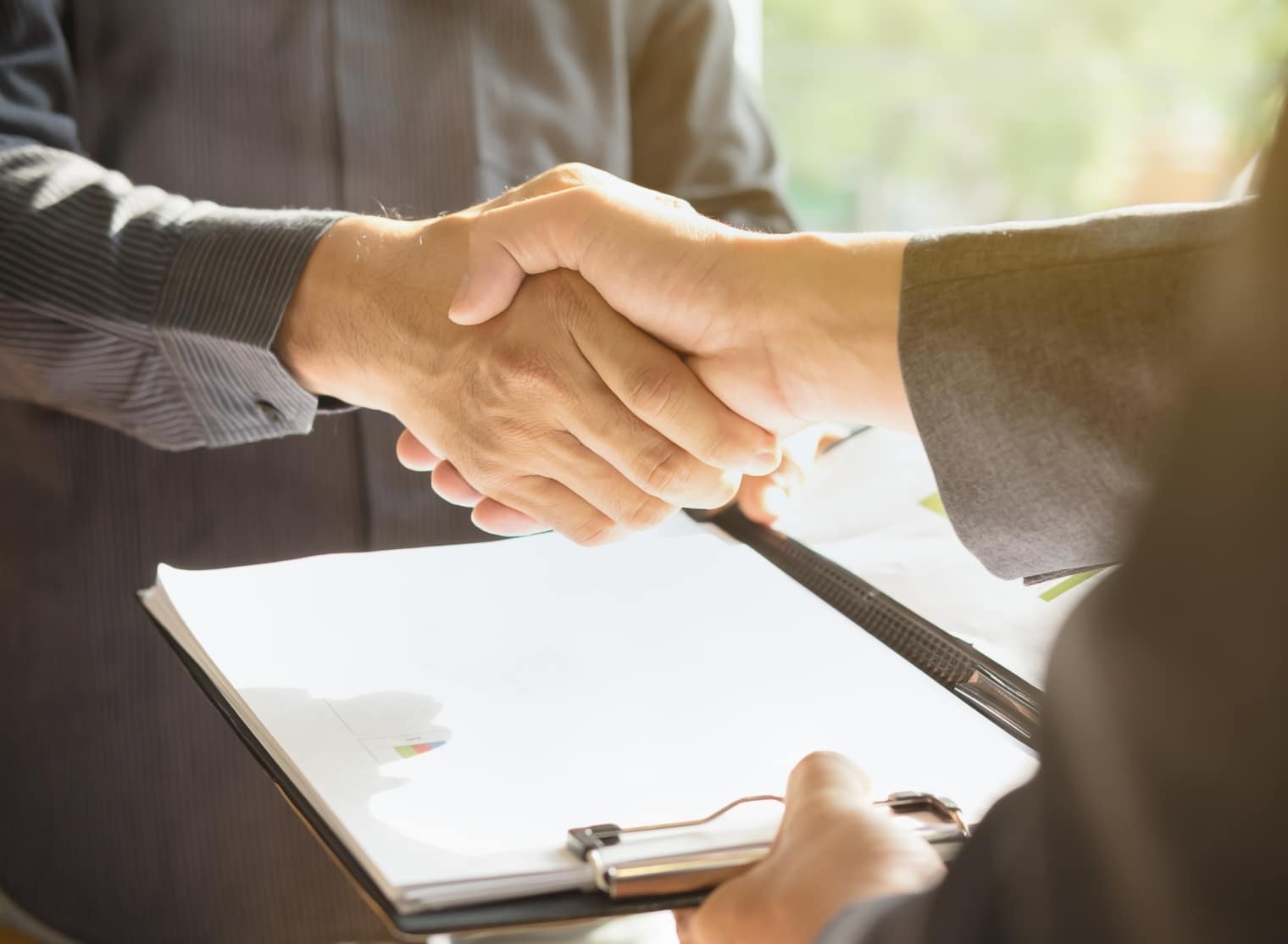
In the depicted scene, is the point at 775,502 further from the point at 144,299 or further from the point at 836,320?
the point at 144,299

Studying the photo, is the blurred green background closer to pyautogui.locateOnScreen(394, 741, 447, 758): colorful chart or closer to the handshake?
the handshake

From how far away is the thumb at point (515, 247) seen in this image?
2.42 feet

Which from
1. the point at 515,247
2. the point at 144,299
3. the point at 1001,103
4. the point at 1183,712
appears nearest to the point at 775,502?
the point at 515,247

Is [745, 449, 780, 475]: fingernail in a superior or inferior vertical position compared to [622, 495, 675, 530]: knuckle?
superior

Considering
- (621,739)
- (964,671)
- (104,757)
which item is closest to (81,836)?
(104,757)

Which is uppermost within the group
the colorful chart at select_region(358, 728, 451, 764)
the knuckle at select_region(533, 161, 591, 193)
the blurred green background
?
the blurred green background

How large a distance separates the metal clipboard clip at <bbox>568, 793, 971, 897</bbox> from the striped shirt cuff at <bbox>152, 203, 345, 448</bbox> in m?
0.48

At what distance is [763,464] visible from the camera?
0.78m

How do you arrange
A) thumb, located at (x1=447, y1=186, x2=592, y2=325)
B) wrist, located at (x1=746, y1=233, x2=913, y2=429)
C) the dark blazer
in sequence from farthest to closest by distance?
thumb, located at (x1=447, y1=186, x2=592, y2=325) < wrist, located at (x1=746, y1=233, x2=913, y2=429) < the dark blazer

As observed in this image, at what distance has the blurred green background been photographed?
126 inches

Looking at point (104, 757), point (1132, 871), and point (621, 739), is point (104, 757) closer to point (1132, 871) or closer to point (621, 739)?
point (621, 739)

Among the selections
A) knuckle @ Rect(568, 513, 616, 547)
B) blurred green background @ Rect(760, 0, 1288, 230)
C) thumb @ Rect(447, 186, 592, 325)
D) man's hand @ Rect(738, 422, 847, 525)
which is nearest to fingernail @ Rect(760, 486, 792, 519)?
man's hand @ Rect(738, 422, 847, 525)

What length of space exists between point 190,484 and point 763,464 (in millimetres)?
492

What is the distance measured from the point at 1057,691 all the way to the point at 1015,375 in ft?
0.98
